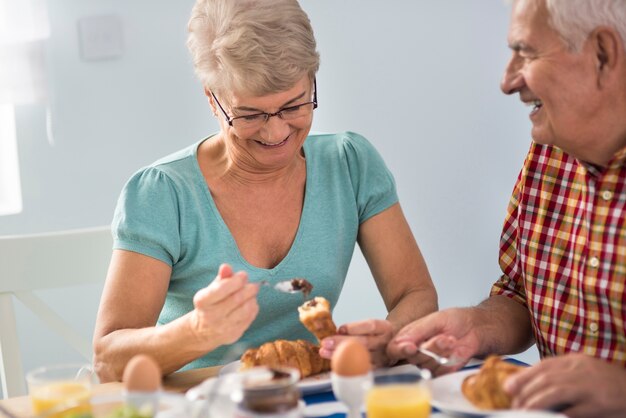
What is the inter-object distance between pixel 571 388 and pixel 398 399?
32 cm

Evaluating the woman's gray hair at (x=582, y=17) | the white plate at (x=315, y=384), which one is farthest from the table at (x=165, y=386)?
the woman's gray hair at (x=582, y=17)

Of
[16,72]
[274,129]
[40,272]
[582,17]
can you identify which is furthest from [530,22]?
[16,72]

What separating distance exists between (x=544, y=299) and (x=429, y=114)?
1.62m

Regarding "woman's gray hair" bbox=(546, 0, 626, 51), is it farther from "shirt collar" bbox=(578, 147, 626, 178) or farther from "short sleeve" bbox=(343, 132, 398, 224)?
"short sleeve" bbox=(343, 132, 398, 224)

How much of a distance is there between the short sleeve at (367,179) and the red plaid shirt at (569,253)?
0.33 meters

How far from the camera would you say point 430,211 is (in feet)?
11.3

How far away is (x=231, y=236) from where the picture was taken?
207 cm

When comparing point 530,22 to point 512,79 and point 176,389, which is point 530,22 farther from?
point 176,389

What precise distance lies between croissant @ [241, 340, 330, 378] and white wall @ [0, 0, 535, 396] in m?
1.73

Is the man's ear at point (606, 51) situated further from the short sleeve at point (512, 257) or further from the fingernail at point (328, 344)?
the fingernail at point (328, 344)

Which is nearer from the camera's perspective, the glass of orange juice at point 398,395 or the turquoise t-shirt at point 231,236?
the glass of orange juice at point 398,395

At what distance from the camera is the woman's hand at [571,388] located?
4.61 feet

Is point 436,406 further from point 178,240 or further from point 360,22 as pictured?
point 360,22

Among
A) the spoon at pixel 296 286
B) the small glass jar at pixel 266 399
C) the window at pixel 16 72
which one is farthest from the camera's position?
the window at pixel 16 72
